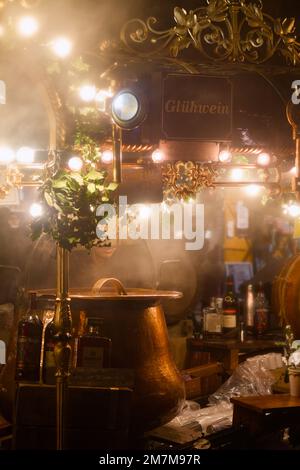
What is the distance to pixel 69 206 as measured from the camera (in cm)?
422

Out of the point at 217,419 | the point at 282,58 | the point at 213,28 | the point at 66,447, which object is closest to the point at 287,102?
the point at 282,58

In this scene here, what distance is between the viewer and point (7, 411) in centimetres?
509

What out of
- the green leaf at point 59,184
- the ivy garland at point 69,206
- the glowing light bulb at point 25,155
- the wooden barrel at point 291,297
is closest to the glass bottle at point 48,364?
the ivy garland at point 69,206

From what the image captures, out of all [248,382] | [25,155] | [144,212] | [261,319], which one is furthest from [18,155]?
[261,319]

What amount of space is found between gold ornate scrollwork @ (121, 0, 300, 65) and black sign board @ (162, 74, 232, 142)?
0.25 metres

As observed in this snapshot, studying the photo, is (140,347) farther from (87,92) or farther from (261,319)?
(261,319)

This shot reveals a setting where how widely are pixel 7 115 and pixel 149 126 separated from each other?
1.40m

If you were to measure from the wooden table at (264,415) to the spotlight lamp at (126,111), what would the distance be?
103 inches

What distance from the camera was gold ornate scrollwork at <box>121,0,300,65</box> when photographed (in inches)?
195

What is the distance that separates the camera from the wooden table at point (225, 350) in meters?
7.91

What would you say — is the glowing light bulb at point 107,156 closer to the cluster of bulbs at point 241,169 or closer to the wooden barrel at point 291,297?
the cluster of bulbs at point 241,169

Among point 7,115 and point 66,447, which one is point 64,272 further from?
point 7,115

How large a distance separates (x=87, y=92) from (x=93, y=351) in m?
1.97

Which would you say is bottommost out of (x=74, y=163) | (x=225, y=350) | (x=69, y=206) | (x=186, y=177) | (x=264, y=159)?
(x=225, y=350)
